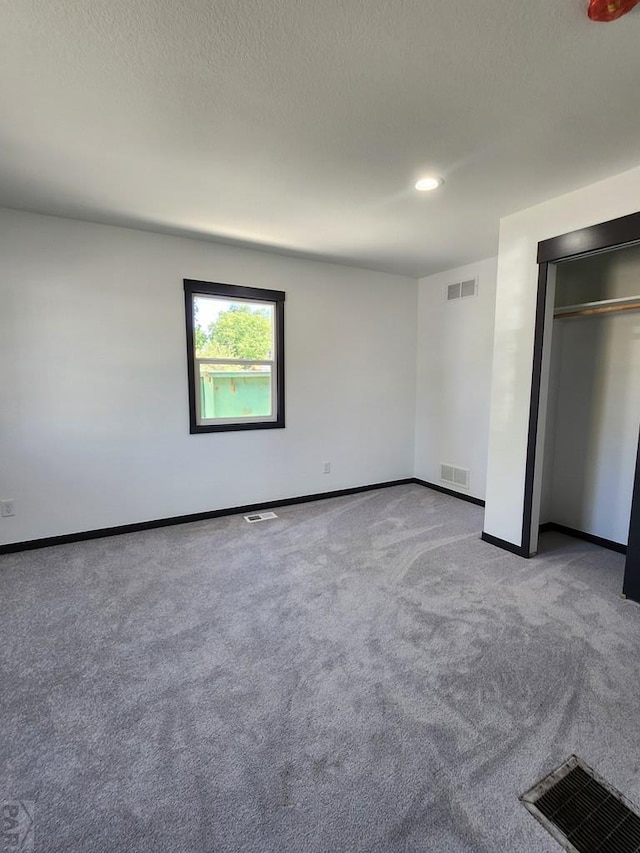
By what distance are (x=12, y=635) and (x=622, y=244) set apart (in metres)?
4.19

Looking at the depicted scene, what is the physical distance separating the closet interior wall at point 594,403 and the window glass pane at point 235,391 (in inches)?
108

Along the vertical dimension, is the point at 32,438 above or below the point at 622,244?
below

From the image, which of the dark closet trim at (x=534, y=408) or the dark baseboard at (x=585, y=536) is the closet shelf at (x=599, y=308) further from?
the dark baseboard at (x=585, y=536)

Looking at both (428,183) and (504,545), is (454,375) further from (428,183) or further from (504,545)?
(428,183)

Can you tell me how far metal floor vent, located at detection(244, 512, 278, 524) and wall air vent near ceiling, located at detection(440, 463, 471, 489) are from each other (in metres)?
2.11

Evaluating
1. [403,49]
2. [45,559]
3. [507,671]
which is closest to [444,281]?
[403,49]

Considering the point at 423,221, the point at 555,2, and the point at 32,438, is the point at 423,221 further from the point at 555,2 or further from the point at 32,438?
the point at 32,438

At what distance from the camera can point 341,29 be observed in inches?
54.4

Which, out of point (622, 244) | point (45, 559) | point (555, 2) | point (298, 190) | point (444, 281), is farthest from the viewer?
point (444, 281)

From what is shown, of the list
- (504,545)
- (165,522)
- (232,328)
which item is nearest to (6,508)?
(165,522)

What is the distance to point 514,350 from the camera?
3061 millimetres

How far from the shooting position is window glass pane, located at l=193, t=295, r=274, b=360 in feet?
12.3

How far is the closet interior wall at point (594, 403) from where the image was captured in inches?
122

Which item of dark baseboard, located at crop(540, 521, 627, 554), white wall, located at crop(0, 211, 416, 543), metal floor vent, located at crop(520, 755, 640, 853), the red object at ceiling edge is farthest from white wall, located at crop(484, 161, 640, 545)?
metal floor vent, located at crop(520, 755, 640, 853)
